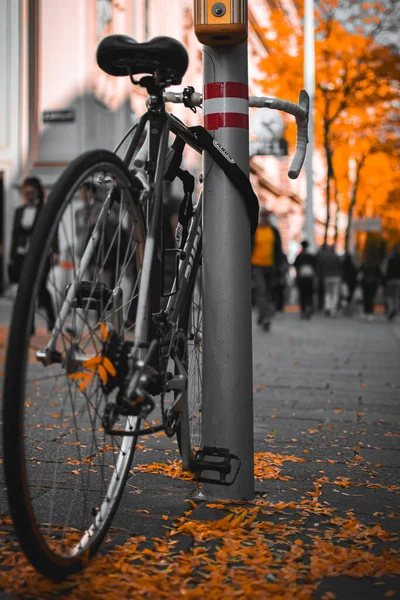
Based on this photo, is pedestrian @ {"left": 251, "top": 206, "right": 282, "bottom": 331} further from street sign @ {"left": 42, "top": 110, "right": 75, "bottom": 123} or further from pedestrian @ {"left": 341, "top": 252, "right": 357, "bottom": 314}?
pedestrian @ {"left": 341, "top": 252, "right": 357, "bottom": 314}

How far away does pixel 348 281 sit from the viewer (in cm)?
1964

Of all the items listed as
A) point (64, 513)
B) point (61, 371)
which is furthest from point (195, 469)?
point (61, 371)

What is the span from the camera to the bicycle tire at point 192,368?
308 centimetres

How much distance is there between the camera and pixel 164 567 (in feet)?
8.04

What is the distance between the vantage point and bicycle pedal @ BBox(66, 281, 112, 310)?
2.42 meters

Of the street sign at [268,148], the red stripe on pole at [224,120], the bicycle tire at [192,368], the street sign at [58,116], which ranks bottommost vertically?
the bicycle tire at [192,368]

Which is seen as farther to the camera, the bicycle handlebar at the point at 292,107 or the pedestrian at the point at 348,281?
the pedestrian at the point at 348,281

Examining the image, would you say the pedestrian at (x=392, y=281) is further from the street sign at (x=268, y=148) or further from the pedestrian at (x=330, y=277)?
the street sign at (x=268, y=148)

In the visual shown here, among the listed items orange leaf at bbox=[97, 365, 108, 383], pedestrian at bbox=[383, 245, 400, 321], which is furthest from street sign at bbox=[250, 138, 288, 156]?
orange leaf at bbox=[97, 365, 108, 383]

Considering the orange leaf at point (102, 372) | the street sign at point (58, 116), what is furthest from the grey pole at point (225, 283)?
the street sign at point (58, 116)

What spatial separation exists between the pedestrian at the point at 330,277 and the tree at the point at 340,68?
430 centimetres

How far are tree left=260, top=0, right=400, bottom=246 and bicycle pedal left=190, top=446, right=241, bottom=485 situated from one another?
19877 millimetres

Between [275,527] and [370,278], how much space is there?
15.3m

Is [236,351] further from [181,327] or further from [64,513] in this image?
[64,513]
